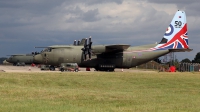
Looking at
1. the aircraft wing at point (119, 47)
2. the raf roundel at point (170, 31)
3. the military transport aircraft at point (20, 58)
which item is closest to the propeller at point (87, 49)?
the aircraft wing at point (119, 47)

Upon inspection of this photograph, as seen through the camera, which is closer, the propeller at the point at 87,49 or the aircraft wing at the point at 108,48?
the aircraft wing at the point at 108,48

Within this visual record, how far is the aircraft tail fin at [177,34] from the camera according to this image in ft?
182

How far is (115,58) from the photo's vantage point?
53.2 m

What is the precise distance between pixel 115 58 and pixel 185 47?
10127 millimetres

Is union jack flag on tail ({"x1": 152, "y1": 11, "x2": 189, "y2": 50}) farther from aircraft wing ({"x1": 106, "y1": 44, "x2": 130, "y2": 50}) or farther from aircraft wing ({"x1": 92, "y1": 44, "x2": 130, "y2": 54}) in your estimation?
aircraft wing ({"x1": 92, "y1": 44, "x2": 130, "y2": 54})

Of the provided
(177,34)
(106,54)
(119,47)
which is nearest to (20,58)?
(106,54)

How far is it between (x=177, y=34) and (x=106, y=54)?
10.4 meters

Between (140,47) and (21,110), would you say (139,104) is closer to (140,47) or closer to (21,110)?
(21,110)

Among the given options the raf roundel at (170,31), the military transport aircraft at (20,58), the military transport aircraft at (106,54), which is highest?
the raf roundel at (170,31)

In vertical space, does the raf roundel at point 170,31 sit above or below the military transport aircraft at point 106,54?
above

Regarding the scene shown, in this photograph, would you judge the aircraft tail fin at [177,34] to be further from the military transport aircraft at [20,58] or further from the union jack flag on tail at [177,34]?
the military transport aircraft at [20,58]

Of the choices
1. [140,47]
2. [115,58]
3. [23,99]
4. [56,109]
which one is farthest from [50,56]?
[56,109]

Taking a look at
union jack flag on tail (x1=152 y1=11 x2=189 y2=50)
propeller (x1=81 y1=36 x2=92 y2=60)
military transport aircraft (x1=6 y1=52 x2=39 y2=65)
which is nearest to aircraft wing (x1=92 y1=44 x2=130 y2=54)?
propeller (x1=81 y1=36 x2=92 y2=60)

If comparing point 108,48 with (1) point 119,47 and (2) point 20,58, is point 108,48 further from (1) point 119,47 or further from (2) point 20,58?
(2) point 20,58
